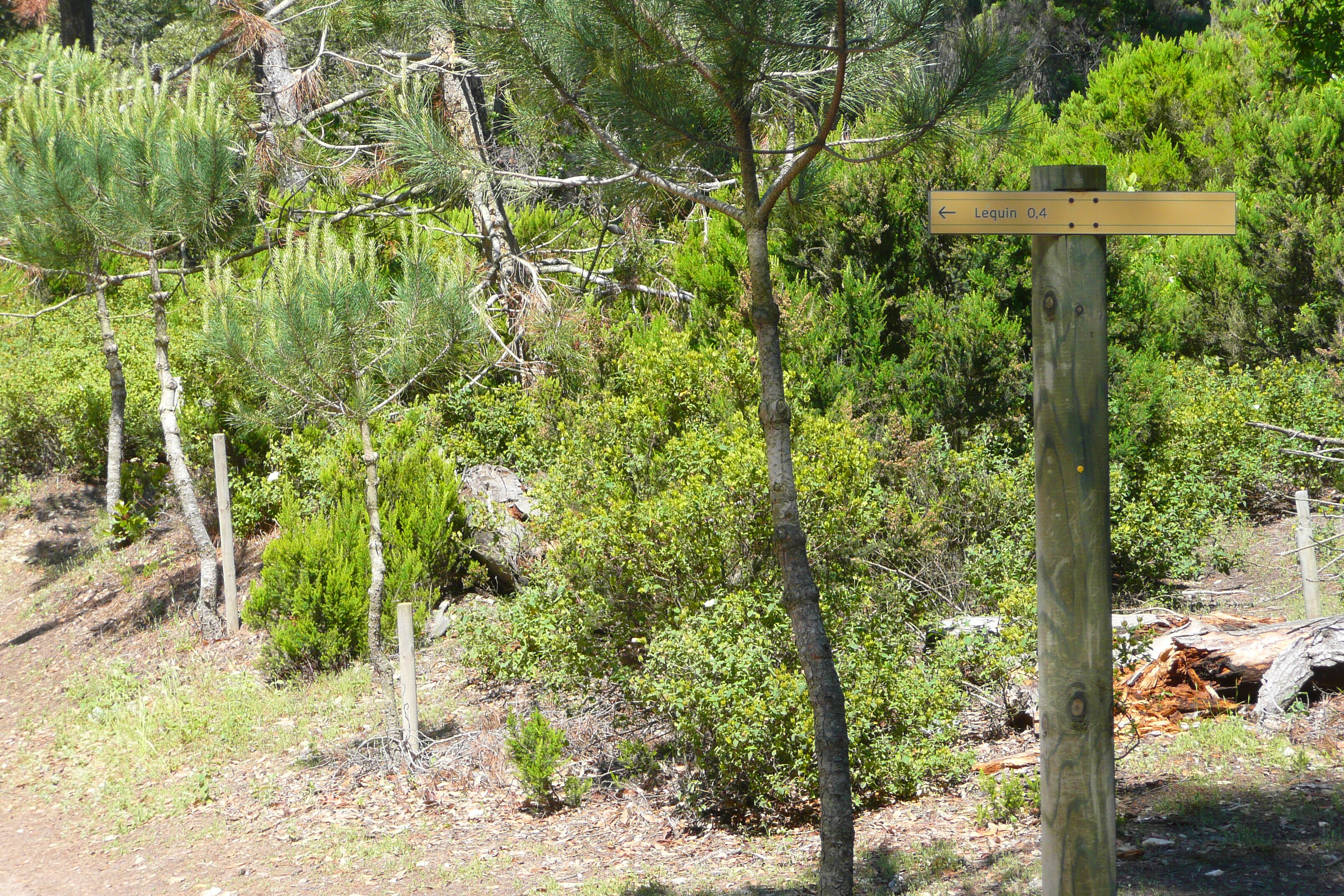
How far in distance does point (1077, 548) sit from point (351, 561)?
7112 millimetres

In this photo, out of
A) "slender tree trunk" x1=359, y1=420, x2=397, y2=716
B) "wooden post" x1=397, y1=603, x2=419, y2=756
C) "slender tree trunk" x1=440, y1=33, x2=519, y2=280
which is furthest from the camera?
"slender tree trunk" x1=440, y1=33, x2=519, y2=280

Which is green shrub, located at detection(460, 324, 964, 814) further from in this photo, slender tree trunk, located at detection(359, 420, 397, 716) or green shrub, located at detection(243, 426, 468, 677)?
green shrub, located at detection(243, 426, 468, 677)

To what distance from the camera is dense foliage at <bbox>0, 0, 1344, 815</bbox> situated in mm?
5379

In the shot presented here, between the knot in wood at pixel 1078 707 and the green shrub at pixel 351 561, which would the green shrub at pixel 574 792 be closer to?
the green shrub at pixel 351 561

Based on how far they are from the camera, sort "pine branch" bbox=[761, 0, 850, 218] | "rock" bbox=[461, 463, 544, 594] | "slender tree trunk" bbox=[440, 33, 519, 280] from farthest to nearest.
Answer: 1. "slender tree trunk" bbox=[440, 33, 519, 280]
2. "rock" bbox=[461, 463, 544, 594]
3. "pine branch" bbox=[761, 0, 850, 218]

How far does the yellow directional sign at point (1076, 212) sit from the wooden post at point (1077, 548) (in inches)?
1.1

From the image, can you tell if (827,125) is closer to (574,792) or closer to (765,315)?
(765,315)

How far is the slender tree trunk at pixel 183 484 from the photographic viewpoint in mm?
9289

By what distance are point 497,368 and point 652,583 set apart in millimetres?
4869

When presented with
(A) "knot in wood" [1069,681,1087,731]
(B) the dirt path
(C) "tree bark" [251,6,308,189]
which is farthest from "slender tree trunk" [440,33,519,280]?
(A) "knot in wood" [1069,681,1087,731]

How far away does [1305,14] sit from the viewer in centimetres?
746

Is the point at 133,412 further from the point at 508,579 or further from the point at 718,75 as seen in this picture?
the point at 718,75

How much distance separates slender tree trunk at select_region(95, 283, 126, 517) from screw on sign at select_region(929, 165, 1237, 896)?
9665 mm

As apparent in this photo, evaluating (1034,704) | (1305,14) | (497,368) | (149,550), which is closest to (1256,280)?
(1305,14)
